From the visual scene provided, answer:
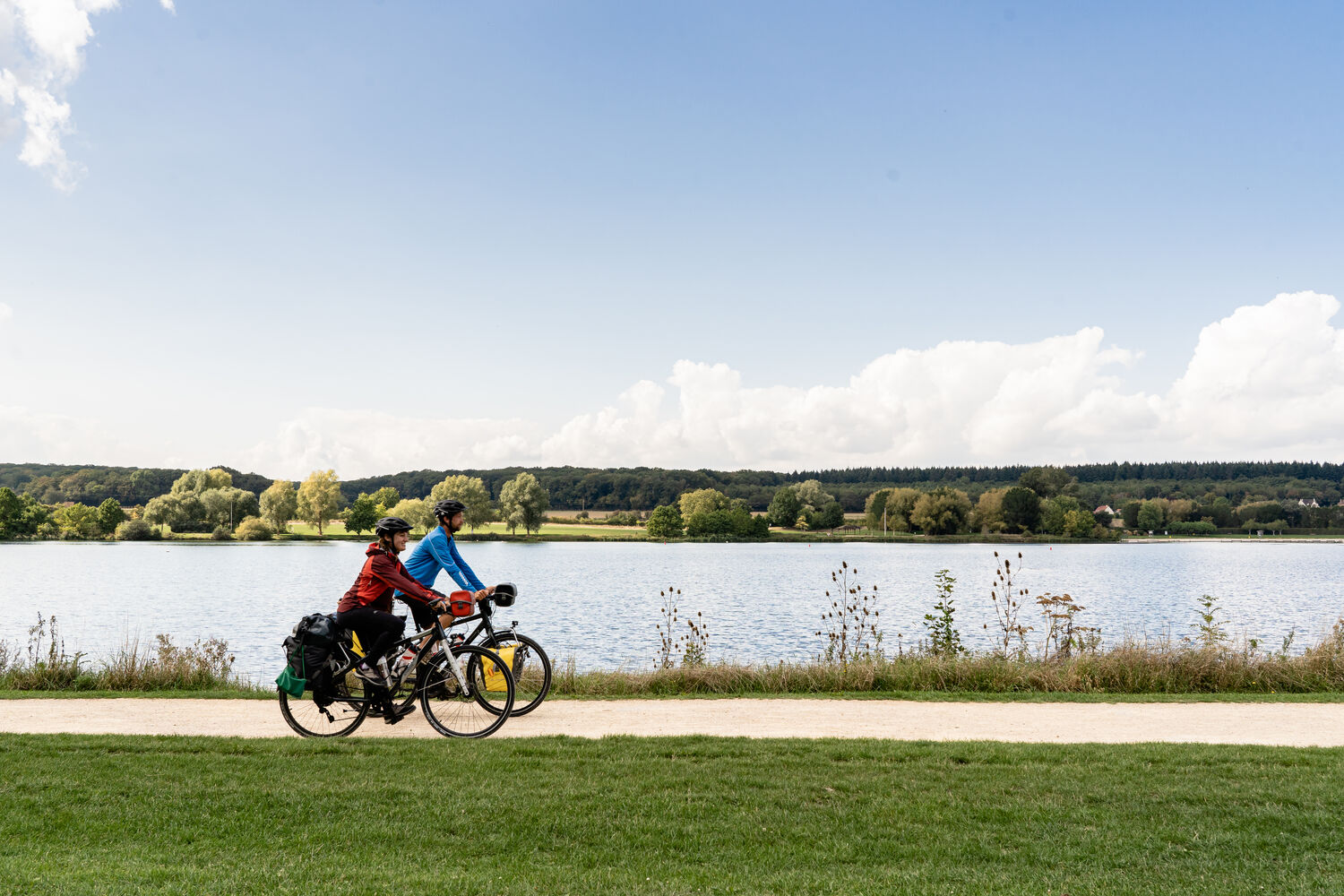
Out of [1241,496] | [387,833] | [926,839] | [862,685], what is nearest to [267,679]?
[862,685]

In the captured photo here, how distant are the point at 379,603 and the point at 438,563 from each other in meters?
0.72

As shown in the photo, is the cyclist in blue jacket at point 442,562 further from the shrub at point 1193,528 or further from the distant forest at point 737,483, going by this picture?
the shrub at point 1193,528

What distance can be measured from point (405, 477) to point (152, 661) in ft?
382

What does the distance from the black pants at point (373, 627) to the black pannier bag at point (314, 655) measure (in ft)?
0.57

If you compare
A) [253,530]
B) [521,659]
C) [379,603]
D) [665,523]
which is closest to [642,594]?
[521,659]

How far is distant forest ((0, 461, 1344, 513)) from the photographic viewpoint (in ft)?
354

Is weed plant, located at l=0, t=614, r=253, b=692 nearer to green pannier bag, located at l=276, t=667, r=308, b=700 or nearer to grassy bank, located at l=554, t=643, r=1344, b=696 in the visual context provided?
green pannier bag, located at l=276, t=667, r=308, b=700

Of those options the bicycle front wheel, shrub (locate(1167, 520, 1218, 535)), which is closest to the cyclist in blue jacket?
the bicycle front wheel

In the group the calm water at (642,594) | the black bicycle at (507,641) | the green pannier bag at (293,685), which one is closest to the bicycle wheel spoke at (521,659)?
the black bicycle at (507,641)

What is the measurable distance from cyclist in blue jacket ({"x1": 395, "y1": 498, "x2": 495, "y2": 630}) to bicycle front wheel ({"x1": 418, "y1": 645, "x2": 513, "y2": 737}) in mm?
428

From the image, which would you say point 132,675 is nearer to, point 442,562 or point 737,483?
point 442,562

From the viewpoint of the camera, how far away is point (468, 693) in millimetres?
8312

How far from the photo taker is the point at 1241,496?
131 metres

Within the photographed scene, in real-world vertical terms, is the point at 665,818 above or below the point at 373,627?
below
